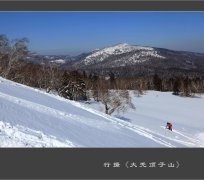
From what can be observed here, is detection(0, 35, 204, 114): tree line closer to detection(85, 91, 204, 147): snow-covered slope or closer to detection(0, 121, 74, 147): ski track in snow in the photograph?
detection(85, 91, 204, 147): snow-covered slope

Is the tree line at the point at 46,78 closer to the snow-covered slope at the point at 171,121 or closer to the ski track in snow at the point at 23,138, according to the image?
the snow-covered slope at the point at 171,121

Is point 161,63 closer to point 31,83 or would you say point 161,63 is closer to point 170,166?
point 31,83

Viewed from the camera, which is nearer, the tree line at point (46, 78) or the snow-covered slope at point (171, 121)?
the snow-covered slope at point (171, 121)

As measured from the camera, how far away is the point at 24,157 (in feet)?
13.0

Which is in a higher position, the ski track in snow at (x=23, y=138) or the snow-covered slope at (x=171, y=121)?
the ski track in snow at (x=23, y=138)

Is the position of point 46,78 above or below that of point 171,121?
above

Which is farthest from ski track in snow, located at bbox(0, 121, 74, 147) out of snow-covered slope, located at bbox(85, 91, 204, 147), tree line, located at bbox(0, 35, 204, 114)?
tree line, located at bbox(0, 35, 204, 114)

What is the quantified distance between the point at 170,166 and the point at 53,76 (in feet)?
97.7

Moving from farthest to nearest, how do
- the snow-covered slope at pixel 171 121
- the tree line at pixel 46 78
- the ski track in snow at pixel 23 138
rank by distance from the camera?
the tree line at pixel 46 78
the snow-covered slope at pixel 171 121
the ski track in snow at pixel 23 138

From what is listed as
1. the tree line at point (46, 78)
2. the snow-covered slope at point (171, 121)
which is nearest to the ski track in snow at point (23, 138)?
the snow-covered slope at point (171, 121)

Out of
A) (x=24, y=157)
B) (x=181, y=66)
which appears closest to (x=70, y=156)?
(x=24, y=157)

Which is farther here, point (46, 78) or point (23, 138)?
point (46, 78)

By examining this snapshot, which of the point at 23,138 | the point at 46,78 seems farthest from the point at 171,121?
the point at 23,138

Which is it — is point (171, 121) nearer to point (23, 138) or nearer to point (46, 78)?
point (46, 78)
